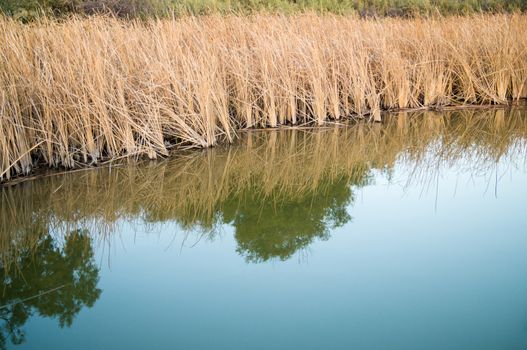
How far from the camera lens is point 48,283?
2820 mm

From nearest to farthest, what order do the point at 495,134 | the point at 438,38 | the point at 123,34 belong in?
the point at 123,34 < the point at 495,134 < the point at 438,38

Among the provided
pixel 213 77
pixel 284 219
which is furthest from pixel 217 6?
pixel 284 219

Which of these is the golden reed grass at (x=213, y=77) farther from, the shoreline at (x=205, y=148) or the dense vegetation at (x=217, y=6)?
the dense vegetation at (x=217, y=6)

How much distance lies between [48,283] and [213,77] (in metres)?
2.65

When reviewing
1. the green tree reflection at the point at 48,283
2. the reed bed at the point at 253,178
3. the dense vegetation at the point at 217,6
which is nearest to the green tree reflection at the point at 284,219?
the reed bed at the point at 253,178

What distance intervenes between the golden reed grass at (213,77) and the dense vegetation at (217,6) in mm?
1177

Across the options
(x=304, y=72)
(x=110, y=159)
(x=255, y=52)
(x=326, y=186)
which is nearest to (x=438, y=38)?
(x=304, y=72)

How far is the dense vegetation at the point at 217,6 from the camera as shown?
9.85 metres

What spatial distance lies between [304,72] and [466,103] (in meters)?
2.39

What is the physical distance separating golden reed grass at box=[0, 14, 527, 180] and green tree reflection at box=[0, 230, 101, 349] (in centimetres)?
110

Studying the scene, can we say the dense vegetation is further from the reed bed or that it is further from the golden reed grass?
the reed bed

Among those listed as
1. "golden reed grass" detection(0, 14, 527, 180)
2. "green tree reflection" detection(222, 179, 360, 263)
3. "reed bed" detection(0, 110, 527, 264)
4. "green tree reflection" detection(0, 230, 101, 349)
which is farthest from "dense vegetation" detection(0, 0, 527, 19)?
"green tree reflection" detection(0, 230, 101, 349)

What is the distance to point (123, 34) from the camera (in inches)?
202

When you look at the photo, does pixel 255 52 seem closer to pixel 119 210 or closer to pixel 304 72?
pixel 304 72
